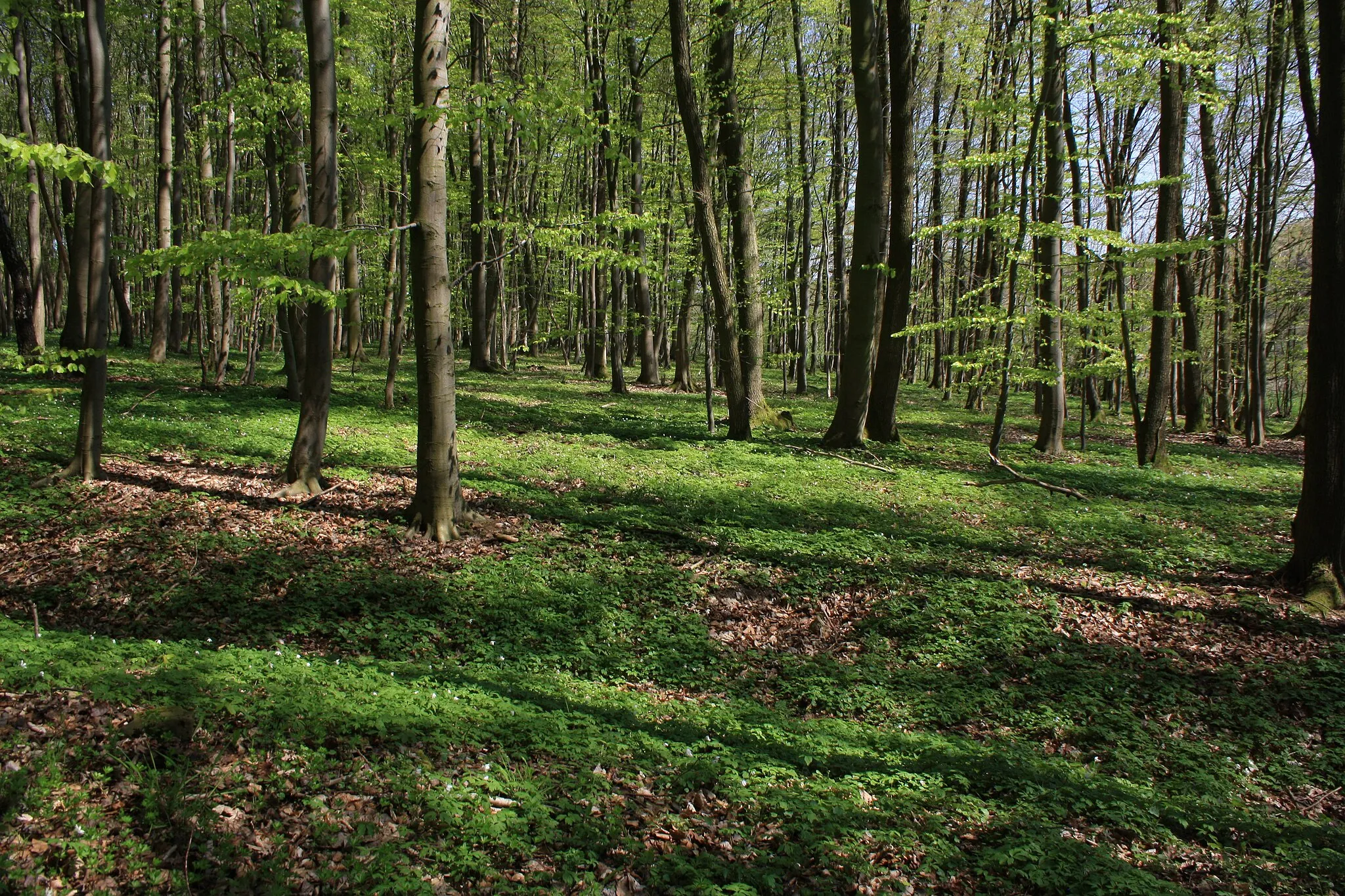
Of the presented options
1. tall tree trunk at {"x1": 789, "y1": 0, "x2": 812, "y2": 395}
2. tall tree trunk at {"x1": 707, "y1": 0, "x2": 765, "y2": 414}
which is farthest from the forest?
tall tree trunk at {"x1": 789, "y1": 0, "x2": 812, "y2": 395}

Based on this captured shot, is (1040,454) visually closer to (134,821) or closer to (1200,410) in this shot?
(1200,410)

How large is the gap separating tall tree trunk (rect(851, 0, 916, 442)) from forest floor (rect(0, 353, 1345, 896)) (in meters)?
3.31

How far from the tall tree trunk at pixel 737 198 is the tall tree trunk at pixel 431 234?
7169 mm

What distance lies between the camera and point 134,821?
3.18 metres

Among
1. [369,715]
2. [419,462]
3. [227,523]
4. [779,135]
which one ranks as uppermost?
[779,135]

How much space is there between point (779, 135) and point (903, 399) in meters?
13.1

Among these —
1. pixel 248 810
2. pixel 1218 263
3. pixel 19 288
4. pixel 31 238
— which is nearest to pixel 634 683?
pixel 248 810

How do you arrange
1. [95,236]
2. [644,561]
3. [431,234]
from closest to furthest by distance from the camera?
[431,234] < [95,236] < [644,561]

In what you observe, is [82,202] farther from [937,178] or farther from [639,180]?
[937,178]

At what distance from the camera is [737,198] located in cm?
1508

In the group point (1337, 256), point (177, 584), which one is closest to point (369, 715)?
point (177, 584)

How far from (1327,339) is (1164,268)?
296 inches

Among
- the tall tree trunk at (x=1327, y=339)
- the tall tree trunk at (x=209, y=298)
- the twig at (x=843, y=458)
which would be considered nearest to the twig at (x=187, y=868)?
the tall tree trunk at (x=1327, y=339)

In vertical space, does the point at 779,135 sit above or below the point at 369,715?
above
